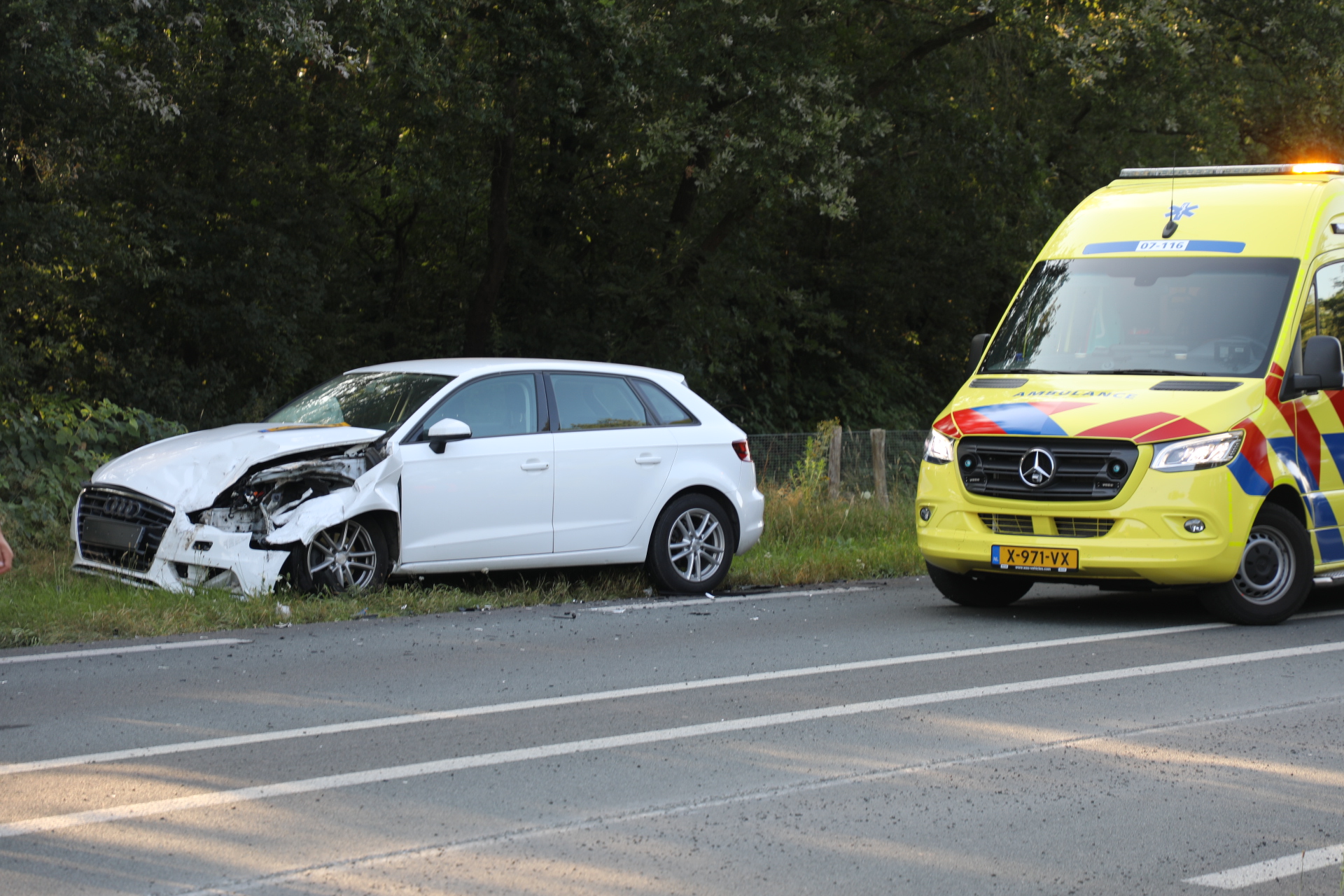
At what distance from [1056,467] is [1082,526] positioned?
40 centimetres

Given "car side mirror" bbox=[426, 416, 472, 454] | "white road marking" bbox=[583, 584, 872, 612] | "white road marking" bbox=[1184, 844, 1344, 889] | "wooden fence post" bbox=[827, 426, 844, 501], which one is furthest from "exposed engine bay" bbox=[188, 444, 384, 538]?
"wooden fence post" bbox=[827, 426, 844, 501]


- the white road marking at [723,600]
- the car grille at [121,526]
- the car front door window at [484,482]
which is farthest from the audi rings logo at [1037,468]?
the car grille at [121,526]

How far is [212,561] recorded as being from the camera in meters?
9.73

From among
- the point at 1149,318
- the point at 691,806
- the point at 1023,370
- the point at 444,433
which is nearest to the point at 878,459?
the point at 1023,370

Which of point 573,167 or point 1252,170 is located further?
point 573,167

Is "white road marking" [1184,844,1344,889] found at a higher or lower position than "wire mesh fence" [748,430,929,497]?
lower

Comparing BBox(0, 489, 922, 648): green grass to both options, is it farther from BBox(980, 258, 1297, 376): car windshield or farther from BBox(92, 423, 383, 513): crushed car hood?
BBox(980, 258, 1297, 376): car windshield

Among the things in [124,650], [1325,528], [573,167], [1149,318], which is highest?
[573,167]

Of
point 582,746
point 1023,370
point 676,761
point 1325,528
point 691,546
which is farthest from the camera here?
point 691,546

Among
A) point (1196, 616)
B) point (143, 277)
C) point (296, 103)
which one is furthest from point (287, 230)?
point (1196, 616)

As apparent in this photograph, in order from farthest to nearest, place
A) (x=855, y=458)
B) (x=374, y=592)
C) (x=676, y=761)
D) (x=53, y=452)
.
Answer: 1. (x=855, y=458)
2. (x=53, y=452)
3. (x=374, y=592)
4. (x=676, y=761)

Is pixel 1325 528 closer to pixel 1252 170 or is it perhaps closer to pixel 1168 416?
pixel 1168 416

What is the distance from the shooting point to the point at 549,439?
10.7 metres

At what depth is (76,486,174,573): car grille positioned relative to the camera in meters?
9.88
